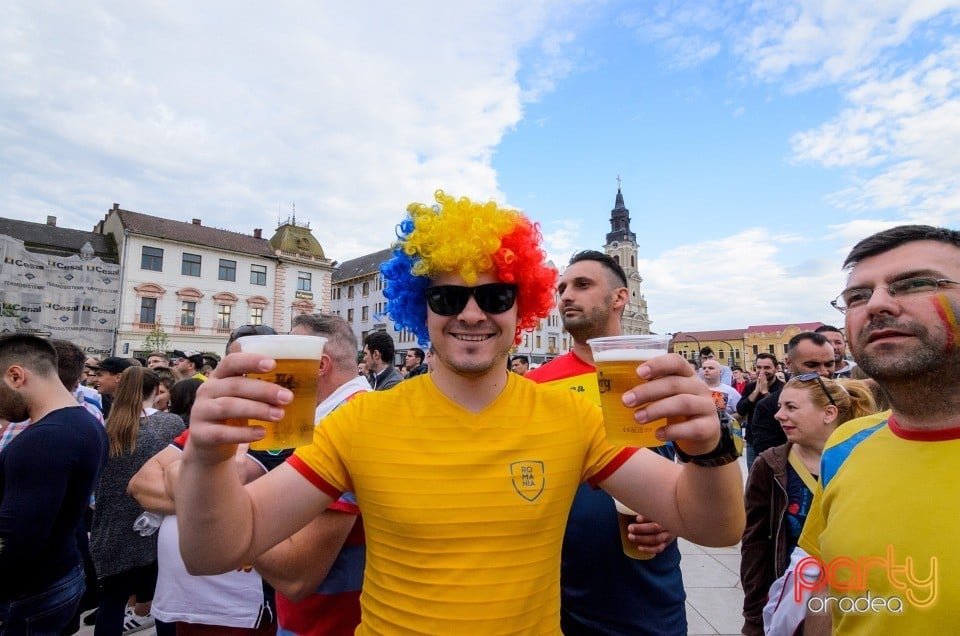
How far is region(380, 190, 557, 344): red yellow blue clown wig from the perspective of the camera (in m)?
1.82

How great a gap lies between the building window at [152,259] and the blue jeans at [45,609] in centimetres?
3216

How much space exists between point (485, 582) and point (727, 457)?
2.64 ft

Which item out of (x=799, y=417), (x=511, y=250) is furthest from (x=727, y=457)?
(x=799, y=417)

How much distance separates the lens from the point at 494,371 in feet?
5.70

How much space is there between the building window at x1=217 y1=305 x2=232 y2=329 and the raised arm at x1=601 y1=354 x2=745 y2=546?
3496cm

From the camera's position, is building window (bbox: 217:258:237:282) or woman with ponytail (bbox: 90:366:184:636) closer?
woman with ponytail (bbox: 90:366:184:636)

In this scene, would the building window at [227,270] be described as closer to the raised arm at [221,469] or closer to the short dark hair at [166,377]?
the short dark hair at [166,377]

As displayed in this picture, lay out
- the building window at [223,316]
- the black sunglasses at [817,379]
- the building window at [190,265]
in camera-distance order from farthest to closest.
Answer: the building window at [223,316] < the building window at [190,265] < the black sunglasses at [817,379]

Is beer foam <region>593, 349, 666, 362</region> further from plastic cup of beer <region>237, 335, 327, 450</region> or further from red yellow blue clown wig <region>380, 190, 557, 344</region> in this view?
plastic cup of beer <region>237, 335, 327, 450</region>

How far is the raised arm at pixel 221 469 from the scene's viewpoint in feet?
3.80

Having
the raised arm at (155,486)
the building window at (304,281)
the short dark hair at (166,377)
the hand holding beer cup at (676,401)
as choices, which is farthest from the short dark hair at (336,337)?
the building window at (304,281)

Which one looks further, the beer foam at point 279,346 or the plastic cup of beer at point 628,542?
the plastic cup of beer at point 628,542

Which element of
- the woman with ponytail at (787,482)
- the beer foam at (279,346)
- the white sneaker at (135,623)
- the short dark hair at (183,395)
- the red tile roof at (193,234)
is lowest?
the white sneaker at (135,623)

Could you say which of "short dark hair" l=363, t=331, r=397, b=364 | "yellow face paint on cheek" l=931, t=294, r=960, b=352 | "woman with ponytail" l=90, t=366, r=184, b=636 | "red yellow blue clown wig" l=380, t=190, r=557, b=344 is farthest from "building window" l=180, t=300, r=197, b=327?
"yellow face paint on cheek" l=931, t=294, r=960, b=352
